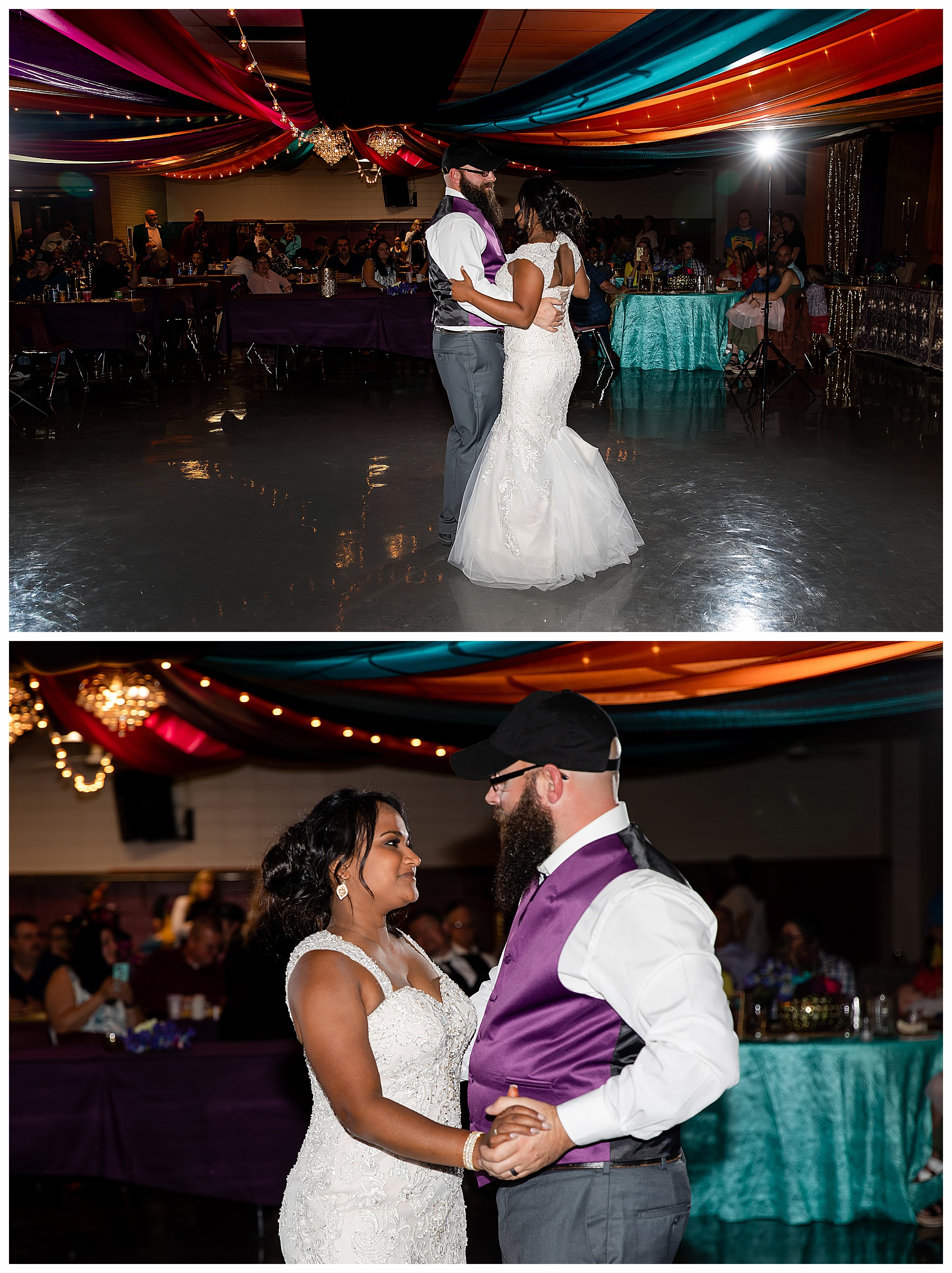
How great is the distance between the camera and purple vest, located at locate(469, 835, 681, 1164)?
1.77m

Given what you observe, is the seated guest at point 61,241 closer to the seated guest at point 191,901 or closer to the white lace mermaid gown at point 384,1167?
the seated guest at point 191,901

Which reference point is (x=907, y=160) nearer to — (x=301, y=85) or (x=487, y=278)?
(x=301, y=85)

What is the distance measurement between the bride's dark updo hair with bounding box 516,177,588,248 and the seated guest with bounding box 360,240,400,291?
6.57 meters

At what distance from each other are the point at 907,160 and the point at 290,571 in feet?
43.1

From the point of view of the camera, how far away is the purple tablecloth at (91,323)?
947 cm

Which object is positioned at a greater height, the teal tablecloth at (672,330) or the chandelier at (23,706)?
the teal tablecloth at (672,330)

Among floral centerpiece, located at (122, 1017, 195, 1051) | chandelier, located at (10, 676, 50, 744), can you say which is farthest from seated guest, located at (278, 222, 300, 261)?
floral centerpiece, located at (122, 1017, 195, 1051)

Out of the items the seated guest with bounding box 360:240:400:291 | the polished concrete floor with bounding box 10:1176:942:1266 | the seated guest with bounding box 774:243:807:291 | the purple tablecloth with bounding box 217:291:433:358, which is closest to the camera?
the polished concrete floor with bounding box 10:1176:942:1266

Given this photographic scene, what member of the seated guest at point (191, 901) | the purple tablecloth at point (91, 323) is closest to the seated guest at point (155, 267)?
the purple tablecloth at point (91, 323)

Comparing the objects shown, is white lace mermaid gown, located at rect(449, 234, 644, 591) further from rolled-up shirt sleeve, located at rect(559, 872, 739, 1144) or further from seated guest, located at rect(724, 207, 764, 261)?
seated guest, located at rect(724, 207, 764, 261)

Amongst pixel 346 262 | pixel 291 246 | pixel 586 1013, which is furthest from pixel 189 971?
pixel 291 246

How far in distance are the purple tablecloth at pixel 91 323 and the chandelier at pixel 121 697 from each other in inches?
185

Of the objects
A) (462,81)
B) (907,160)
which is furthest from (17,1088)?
(907,160)

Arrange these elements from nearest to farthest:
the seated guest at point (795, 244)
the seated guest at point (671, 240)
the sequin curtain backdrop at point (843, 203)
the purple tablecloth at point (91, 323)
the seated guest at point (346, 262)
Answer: the seated guest at point (795, 244) → the purple tablecloth at point (91, 323) → the seated guest at point (346, 262) → the sequin curtain backdrop at point (843, 203) → the seated guest at point (671, 240)
